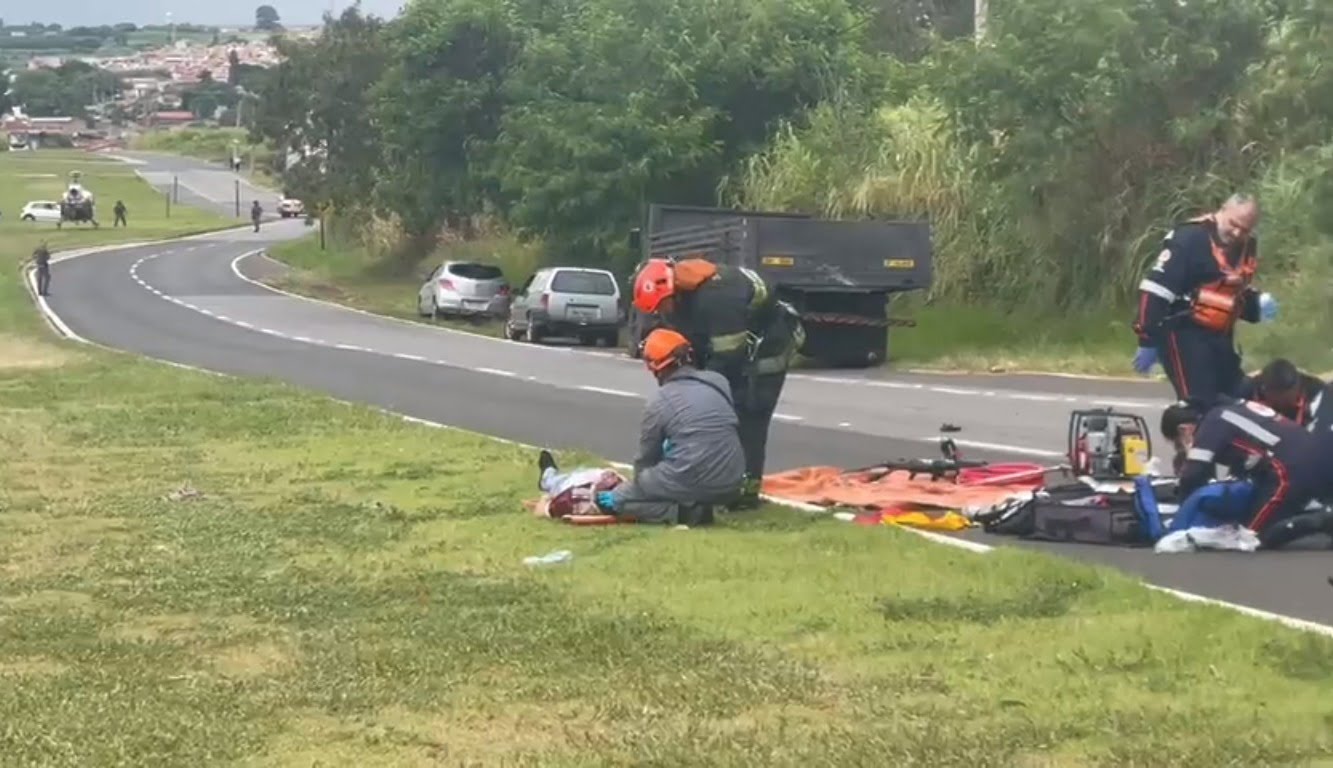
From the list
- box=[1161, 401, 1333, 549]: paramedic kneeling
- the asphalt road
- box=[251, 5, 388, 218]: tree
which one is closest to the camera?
the asphalt road

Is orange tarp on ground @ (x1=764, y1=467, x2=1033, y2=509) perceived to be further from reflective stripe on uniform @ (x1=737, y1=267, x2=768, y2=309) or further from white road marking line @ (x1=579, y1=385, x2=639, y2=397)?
white road marking line @ (x1=579, y1=385, x2=639, y2=397)

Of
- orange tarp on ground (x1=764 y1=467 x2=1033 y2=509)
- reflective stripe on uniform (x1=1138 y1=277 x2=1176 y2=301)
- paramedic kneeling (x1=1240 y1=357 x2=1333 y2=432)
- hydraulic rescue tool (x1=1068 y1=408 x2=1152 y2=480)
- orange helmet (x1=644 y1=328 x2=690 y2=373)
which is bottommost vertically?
orange tarp on ground (x1=764 y1=467 x2=1033 y2=509)

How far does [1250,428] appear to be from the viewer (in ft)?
37.5

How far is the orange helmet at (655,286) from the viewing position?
507 inches

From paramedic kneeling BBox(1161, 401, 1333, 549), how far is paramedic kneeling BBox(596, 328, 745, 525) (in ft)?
7.89

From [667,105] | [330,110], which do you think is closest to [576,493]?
[667,105]

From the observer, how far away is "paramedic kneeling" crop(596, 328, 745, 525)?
489 inches

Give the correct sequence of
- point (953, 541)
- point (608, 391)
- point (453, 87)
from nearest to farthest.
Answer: point (953, 541) < point (608, 391) < point (453, 87)

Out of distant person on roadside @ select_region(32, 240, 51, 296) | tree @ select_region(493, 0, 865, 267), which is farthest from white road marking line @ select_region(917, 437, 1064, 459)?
distant person on roadside @ select_region(32, 240, 51, 296)

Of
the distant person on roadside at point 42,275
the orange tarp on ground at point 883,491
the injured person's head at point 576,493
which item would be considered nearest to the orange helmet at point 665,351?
the injured person's head at point 576,493

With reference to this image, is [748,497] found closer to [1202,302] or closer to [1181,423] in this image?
[1181,423]

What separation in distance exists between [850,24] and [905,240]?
14.4 m

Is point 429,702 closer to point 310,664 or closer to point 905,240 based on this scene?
point 310,664

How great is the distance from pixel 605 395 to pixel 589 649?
1664cm
